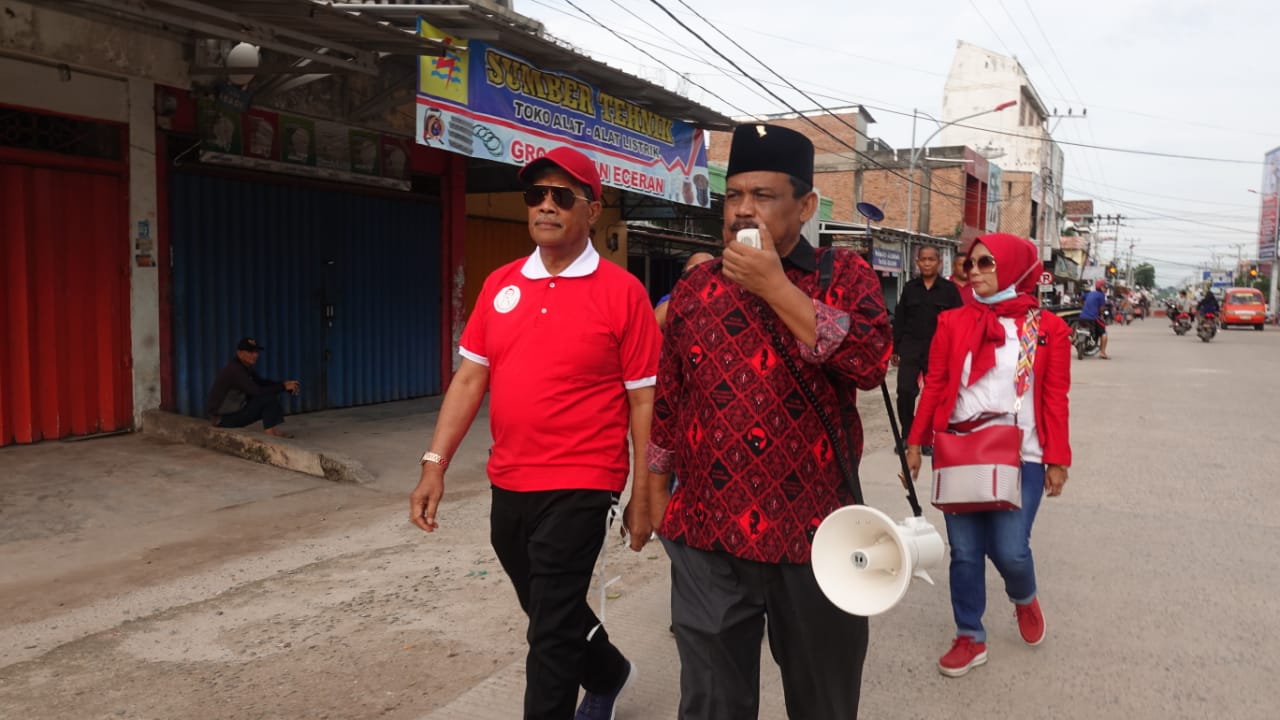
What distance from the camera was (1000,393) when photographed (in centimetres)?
365

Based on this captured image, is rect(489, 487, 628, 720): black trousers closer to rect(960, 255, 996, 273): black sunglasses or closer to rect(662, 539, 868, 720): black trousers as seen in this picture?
rect(662, 539, 868, 720): black trousers

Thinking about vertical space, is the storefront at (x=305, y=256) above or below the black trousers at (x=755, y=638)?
above

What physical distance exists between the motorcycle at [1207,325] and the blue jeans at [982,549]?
27491 mm

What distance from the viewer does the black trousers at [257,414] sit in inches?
306

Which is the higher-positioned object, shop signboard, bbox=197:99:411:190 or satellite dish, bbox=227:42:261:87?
satellite dish, bbox=227:42:261:87

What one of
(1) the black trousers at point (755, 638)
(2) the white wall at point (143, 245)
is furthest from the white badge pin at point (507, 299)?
(2) the white wall at point (143, 245)

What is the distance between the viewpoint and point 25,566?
16.0 feet

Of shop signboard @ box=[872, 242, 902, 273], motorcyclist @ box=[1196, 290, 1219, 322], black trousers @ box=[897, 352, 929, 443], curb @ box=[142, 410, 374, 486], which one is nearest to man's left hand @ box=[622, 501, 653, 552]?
curb @ box=[142, 410, 374, 486]

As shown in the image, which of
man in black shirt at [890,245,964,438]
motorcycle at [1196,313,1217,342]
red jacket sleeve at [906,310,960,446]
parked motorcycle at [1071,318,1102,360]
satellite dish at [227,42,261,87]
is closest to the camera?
red jacket sleeve at [906,310,960,446]

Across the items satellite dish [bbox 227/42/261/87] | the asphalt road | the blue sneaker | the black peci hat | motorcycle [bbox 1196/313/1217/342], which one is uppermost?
satellite dish [bbox 227/42/261/87]

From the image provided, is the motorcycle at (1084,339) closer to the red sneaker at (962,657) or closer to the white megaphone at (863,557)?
the red sneaker at (962,657)

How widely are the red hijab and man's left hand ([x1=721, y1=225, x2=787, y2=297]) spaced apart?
6.26 feet

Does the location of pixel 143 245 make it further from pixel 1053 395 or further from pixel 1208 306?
pixel 1208 306

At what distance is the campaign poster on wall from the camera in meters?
7.72
